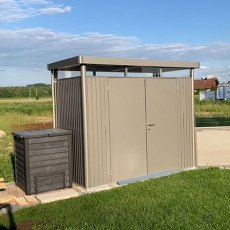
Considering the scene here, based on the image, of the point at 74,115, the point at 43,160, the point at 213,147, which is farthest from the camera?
the point at 213,147

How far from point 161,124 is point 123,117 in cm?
112

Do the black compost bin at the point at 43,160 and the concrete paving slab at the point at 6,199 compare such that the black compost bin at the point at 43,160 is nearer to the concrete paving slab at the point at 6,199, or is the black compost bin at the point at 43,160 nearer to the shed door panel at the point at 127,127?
the concrete paving slab at the point at 6,199

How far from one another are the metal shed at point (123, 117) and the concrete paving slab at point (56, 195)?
367 mm

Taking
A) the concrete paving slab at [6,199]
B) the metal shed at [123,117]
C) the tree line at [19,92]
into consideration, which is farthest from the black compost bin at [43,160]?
the tree line at [19,92]

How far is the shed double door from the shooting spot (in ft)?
25.6

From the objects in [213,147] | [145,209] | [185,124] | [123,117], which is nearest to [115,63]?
[123,117]

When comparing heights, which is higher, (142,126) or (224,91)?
(224,91)

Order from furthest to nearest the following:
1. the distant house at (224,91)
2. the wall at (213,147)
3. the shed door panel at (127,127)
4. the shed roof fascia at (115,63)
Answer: the distant house at (224,91) → the wall at (213,147) → the shed door panel at (127,127) → the shed roof fascia at (115,63)

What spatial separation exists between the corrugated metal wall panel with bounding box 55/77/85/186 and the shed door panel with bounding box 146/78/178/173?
65.8 inches

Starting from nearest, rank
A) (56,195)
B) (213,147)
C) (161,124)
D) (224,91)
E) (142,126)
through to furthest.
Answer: (56,195) < (142,126) < (161,124) < (213,147) < (224,91)

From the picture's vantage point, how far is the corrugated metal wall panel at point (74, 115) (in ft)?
24.5

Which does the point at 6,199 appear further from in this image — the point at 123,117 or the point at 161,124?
the point at 161,124

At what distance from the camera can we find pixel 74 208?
6.14m

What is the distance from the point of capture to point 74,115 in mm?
7684
